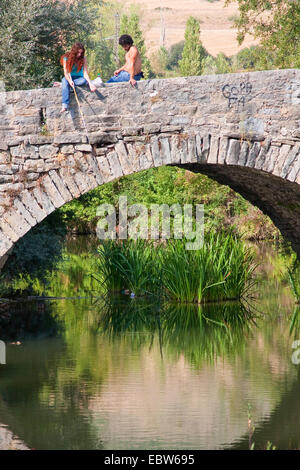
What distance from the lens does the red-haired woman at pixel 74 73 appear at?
26.1 ft

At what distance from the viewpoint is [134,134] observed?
26.7 ft

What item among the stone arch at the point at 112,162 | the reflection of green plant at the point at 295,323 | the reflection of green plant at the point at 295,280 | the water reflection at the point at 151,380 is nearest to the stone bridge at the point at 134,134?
the stone arch at the point at 112,162

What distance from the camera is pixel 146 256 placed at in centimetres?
1316

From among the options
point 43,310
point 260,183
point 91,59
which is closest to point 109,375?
point 260,183

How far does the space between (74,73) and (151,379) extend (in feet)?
10.4

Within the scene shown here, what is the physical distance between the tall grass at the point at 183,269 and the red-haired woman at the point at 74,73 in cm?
447

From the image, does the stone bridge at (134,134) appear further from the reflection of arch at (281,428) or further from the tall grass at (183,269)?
the tall grass at (183,269)

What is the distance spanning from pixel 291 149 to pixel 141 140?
152cm

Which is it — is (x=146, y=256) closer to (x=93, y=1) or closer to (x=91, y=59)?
(x=93, y=1)

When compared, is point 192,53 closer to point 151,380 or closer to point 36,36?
point 36,36

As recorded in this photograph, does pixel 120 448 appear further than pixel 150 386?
No

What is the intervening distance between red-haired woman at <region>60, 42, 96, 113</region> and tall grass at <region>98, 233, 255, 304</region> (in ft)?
14.7

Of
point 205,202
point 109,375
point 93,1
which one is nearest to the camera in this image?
point 109,375

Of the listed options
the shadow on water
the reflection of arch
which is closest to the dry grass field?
the shadow on water
